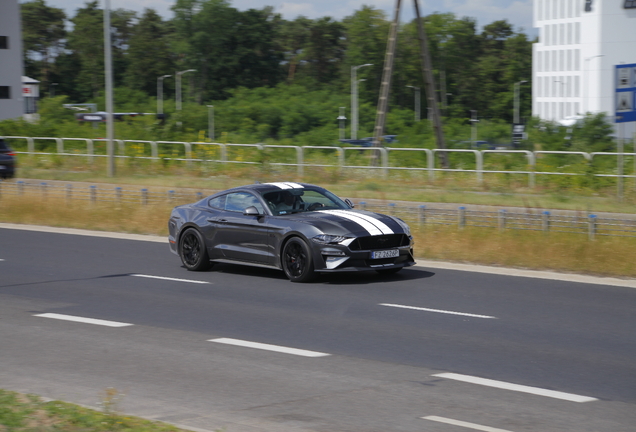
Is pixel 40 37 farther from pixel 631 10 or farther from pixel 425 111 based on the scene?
pixel 631 10

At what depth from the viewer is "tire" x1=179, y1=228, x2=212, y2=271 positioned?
13.9 m

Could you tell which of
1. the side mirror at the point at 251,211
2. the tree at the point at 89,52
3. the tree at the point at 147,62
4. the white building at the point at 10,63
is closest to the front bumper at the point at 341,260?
the side mirror at the point at 251,211

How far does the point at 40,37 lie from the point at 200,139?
364ft

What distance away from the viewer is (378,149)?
2988cm

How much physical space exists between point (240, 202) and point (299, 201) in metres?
0.95

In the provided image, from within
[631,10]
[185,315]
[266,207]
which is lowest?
[185,315]

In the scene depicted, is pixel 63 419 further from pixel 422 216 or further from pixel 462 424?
pixel 422 216

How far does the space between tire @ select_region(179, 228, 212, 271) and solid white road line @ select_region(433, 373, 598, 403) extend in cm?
720

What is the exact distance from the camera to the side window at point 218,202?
13.9 meters

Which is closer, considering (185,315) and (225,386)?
(225,386)

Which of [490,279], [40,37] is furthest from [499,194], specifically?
[40,37]

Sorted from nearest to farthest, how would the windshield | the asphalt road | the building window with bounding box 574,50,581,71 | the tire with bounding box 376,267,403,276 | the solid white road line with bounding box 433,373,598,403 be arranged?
the asphalt road
the solid white road line with bounding box 433,373,598,403
the windshield
the tire with bounding box 376,267,403,276
the building window with bounding box 574,50,581,71

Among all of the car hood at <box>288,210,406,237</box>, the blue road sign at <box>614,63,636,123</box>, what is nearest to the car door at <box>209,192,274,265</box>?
the car hood at <box>288,210,406,237</box>

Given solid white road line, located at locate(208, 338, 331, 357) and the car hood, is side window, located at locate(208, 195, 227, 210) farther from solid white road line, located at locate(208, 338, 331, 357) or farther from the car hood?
solid white road line, located at locate(208, 338, 331, 357)
